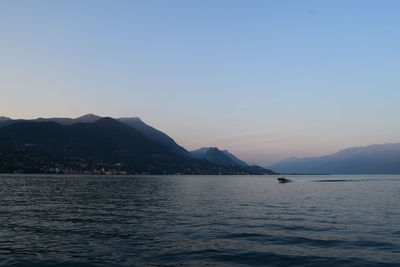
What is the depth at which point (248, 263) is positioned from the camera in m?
22.3

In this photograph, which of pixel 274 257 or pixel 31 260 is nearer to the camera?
pixel 31 260

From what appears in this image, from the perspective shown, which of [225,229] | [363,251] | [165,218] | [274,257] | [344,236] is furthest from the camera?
[165,218]

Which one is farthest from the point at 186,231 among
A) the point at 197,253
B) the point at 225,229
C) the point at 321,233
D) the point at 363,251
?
the point at 363,251

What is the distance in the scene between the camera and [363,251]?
2566 cm

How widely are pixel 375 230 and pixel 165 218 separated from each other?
A: 1004 inches

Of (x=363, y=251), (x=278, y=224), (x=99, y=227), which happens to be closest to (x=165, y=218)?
(x=99, y=227)

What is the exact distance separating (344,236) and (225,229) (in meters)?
12.1

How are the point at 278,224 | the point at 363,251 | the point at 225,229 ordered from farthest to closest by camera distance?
the point at 278,224
the point at 225,229
the point at 363,251

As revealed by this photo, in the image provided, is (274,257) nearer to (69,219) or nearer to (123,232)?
(123,232)

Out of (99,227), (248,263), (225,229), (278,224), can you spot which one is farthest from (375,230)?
(99,227)

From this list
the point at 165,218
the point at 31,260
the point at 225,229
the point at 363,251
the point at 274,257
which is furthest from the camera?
the point at 165,218

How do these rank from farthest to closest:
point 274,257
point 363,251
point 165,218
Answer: point 165,218 → point 363,251 → point 274,257

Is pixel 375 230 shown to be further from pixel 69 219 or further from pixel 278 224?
pixel 69 219

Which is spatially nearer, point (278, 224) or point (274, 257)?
point (274, 257)
